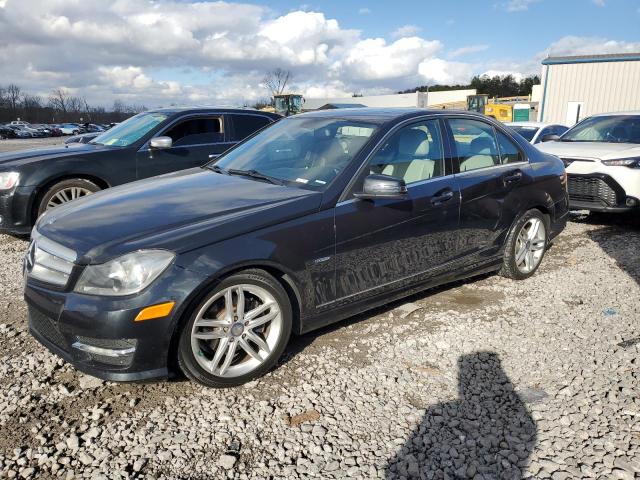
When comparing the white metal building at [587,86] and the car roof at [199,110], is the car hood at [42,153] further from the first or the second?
the white metal building at [587,86]

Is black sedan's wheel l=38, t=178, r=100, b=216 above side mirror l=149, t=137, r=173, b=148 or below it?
below

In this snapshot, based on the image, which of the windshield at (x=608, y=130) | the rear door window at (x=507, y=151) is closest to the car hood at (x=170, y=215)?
the rear door window at (x=507, y=151)

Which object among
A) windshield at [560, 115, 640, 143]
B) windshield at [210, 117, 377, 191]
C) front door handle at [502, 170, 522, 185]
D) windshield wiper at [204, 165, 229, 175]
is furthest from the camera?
windshield at [560, 115, 640, 143]

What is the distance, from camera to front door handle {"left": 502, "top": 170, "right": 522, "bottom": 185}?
4.59 m

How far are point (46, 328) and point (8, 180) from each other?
3.62 metres

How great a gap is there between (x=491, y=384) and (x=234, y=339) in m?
1.62

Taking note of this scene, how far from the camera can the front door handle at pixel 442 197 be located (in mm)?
3950

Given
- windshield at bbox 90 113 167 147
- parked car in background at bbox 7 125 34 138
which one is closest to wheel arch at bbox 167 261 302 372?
Result: windshield at bbox 90 113 167 147

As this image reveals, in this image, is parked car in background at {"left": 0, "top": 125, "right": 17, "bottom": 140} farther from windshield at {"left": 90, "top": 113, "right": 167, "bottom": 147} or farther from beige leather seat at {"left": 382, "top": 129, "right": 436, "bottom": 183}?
beige leather seat at {"left": 382, "top": 129, "right": 436, "bottom": 183}

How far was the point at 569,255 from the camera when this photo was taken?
606cm

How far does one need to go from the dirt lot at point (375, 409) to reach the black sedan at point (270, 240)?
0.96 feet

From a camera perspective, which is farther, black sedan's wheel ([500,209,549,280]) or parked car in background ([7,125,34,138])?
parked car in background ([7,125,34,138])

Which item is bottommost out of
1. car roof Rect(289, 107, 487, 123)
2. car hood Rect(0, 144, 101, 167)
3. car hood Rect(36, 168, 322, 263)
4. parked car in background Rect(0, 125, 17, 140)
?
parked car in background Rect(0, 125, 17, 140)

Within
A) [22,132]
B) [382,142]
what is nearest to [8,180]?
[382,142]
